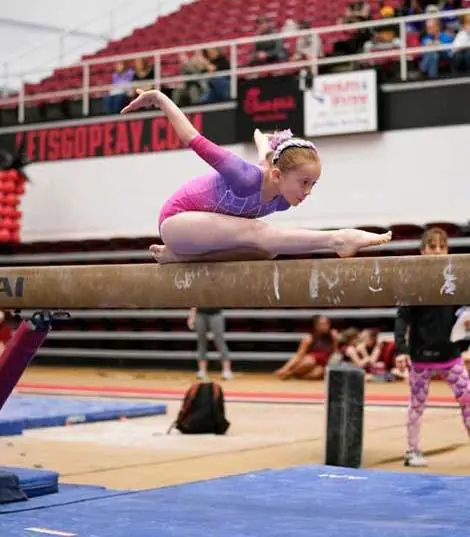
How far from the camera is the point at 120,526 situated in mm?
4543

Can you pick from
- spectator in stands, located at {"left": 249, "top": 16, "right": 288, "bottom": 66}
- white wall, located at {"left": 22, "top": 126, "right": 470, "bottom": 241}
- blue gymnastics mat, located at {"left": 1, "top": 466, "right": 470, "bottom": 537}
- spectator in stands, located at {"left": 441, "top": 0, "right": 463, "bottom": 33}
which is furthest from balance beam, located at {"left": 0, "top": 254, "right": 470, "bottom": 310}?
spectator in stands, located at {"left": 249, "top": 16, "right": 288, "bottom": 66}

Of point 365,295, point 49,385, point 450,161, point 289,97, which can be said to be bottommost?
point 49,385

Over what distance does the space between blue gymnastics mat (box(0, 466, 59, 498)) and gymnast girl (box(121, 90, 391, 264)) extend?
1519 mm

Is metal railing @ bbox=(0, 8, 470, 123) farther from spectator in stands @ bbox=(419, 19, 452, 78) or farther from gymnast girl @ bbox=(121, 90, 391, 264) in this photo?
gymnast girl @ bbox=(121, 90, 391, 264)

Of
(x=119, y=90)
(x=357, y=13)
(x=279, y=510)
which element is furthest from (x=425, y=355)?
(x=119, y=90)

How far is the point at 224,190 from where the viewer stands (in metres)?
4.59

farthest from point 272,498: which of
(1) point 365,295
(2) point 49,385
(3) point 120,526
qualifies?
(2) point 49,385

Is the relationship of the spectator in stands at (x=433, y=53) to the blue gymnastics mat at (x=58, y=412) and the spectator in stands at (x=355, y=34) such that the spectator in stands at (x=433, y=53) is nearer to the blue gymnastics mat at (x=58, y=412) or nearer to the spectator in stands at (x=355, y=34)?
the spectator in stands at (x=355, y=34)

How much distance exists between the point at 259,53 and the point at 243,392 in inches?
225

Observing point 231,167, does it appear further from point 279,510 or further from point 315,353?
point 315,353

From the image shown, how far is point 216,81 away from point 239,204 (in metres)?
11.3

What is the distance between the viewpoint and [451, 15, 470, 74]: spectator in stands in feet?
43.9

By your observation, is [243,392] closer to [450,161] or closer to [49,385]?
[49,385]

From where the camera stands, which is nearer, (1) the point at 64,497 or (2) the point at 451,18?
(1) the point at 64,497
